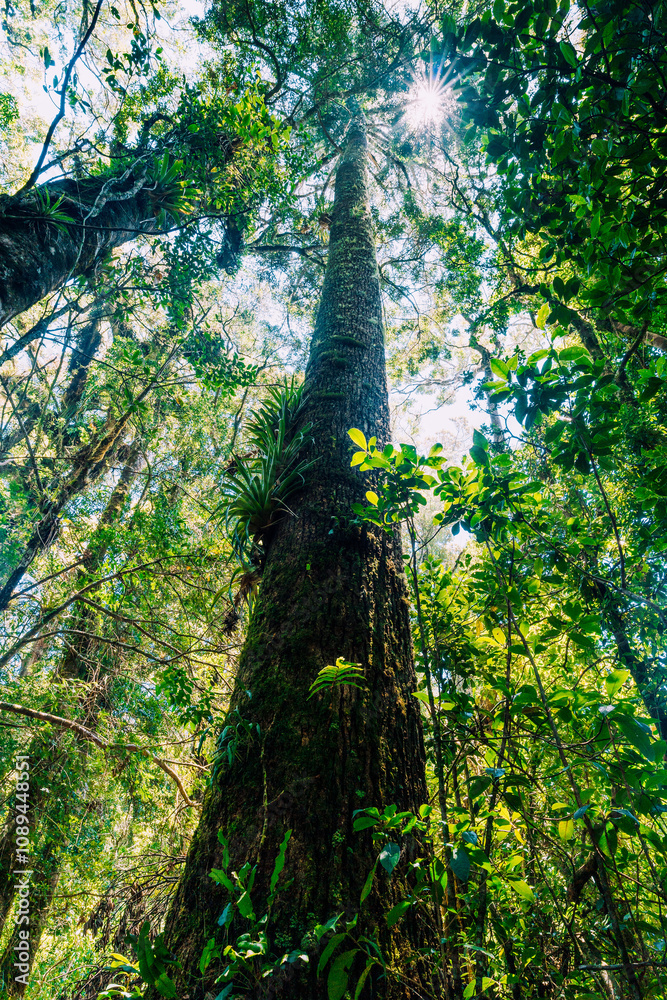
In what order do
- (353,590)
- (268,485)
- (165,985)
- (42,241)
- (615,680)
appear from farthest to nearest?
(42,241) → (268,485) → (353,590) → (615,680) → (165,985)

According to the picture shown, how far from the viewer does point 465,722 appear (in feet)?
4.12

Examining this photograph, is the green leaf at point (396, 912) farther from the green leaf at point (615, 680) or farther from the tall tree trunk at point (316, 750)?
the green leaf at point (615, 680)

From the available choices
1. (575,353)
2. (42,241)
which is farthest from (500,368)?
(42,241)

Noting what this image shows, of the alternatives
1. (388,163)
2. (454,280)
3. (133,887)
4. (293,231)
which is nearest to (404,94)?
(388,163)

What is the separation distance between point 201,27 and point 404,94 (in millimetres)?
3900

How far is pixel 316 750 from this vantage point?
1.20 m

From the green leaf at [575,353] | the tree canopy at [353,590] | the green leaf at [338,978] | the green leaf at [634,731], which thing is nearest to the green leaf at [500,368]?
the tree canopy at [353,590]

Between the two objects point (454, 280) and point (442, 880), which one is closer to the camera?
point (442, 880)

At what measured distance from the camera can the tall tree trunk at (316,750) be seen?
940 millimetres

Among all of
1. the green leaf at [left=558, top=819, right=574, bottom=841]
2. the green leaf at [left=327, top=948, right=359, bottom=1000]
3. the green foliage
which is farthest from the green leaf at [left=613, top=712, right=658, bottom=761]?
the green foliage

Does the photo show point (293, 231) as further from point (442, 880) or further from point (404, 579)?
point (442, 880)

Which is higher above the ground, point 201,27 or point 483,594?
point 201,27

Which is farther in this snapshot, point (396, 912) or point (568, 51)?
point (568, 51)

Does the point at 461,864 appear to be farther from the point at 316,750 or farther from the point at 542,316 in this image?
the point at 542,316
